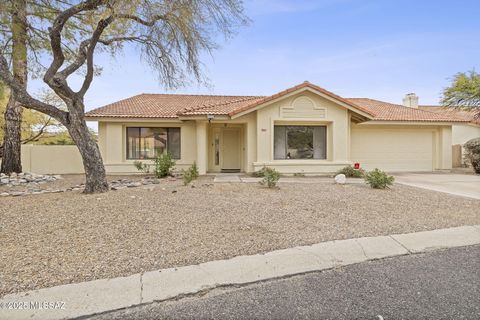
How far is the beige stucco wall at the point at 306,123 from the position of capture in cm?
1395

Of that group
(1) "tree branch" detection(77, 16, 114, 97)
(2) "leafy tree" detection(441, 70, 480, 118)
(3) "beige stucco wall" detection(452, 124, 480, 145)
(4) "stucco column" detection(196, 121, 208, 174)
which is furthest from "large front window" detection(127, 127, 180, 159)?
(3) "beige stucco wall" detection(452, 124, 480, 145)

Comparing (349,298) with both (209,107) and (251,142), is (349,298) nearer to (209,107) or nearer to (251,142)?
(251,142)

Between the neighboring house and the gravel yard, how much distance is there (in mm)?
5386

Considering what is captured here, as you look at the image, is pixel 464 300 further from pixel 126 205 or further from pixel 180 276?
pixel 126 205

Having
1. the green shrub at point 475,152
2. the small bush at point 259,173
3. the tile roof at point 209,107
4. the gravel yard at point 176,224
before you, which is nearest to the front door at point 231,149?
the tile roof at point 209,107

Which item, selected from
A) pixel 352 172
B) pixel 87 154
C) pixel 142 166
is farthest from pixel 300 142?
pixel 87 154

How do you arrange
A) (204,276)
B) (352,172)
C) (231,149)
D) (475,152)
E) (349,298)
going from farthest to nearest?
(231,149), (475,152), (352,172), (204,276), (349,298)

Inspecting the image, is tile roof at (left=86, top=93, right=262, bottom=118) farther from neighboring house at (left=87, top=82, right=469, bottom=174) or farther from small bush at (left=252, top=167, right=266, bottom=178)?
small bush at (left=252, top=167, right=266, bottom=178)

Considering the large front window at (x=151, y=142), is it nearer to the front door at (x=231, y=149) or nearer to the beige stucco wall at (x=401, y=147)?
the front door at (x=231, y=149)

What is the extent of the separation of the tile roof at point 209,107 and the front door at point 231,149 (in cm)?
182

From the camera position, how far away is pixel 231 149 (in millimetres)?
16500

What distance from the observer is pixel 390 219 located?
20.2 ft

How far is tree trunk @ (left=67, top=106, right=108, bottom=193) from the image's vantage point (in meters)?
8.86

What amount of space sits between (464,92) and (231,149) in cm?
1501
